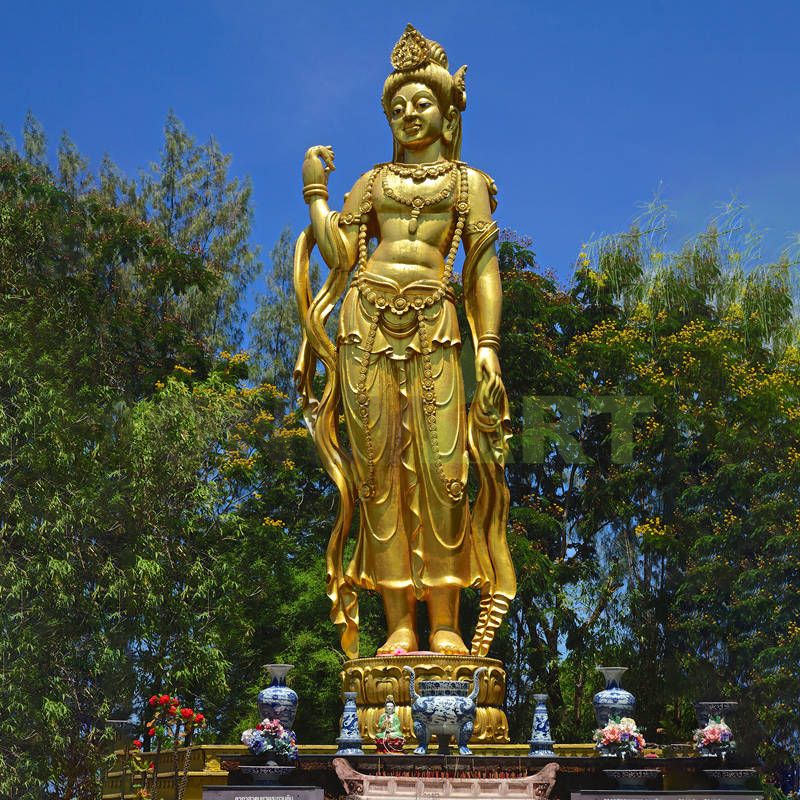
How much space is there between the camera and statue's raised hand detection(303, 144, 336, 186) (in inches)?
372

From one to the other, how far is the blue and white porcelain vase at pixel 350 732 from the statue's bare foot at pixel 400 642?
785 mm

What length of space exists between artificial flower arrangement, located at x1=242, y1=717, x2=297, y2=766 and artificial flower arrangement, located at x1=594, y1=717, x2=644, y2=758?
6.23 ft

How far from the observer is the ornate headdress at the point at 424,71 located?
9.21 metres

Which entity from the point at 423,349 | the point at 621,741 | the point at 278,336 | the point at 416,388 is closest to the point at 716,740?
the point at 621,741

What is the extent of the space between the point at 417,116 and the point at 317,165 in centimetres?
92

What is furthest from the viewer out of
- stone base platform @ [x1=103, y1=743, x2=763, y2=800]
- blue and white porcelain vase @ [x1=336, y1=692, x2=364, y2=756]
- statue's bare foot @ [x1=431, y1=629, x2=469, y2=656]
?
statue's bare foot @ [x1=431, y1=629, x2=469, y2=656]

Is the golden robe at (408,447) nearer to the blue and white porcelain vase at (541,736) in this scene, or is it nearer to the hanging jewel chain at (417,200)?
the hanging jewel chain at (417,200)

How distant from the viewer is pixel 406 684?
8.12 m

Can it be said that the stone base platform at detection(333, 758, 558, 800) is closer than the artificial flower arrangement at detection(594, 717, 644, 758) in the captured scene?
Yes

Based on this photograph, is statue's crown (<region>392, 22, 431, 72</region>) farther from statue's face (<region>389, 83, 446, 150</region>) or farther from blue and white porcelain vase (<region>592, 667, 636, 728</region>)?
blue and white porcelain vase (<region>592, 667, 636, 728</region>)

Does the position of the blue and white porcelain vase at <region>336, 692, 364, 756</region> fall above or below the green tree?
below

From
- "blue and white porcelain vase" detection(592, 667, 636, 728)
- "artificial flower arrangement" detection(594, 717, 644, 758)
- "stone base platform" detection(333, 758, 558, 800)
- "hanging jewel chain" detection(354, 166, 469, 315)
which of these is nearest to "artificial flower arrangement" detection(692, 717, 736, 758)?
"blue and white porcelain vase" detection(592, 667, 636, 728)

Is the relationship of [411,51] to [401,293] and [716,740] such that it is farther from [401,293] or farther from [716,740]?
[716,740]

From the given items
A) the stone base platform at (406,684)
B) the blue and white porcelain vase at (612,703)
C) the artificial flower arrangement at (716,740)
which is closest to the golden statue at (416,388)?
the stone base platform at (406,684)
